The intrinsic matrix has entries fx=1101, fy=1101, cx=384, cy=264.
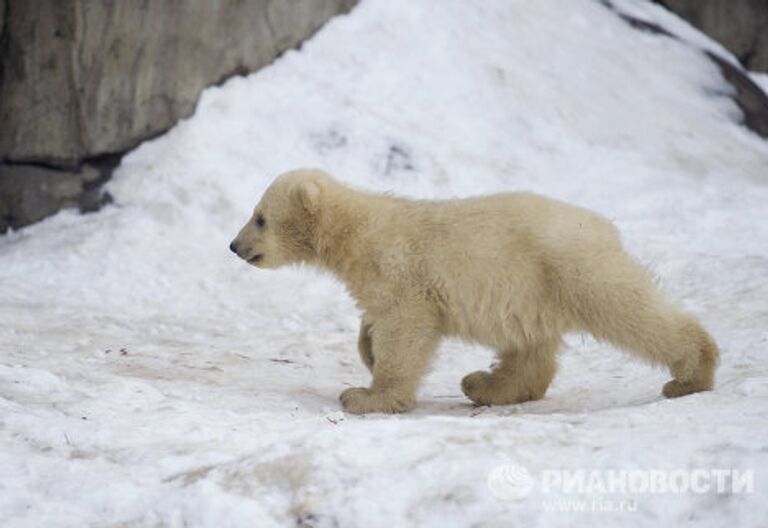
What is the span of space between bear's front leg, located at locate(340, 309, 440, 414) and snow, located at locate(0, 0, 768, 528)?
203 millimetres

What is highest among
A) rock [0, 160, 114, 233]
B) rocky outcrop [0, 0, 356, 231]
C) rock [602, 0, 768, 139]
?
rock [602, 0, 768, 139]

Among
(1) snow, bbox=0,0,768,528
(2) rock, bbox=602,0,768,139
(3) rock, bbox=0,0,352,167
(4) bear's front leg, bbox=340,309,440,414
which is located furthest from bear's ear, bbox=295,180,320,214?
(2) rock, bbox=602,0,768,139

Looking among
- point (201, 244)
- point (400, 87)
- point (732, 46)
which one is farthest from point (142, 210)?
point (732, 46)

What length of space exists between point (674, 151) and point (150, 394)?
7991 millimetres

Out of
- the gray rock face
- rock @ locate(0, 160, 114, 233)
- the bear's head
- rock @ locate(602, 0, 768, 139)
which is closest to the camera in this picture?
the bear's head

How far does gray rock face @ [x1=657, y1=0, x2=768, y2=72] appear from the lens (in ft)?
49.7

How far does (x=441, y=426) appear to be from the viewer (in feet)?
14.9

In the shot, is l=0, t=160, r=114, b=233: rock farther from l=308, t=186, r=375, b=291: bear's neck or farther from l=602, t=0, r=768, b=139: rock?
l=602, t=0, r=768, b=139: rock

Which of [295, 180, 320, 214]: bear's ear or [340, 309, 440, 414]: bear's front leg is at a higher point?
[295, 180, 320, 214]: bear's ear

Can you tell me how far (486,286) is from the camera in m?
5.90

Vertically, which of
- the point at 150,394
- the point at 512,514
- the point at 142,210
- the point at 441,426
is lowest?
the point at 142,210

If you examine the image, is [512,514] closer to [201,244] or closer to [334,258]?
[334,258]

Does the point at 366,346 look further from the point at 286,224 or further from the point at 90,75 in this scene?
the point at 90,75

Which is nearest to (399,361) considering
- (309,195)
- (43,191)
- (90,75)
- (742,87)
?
(309,195)
